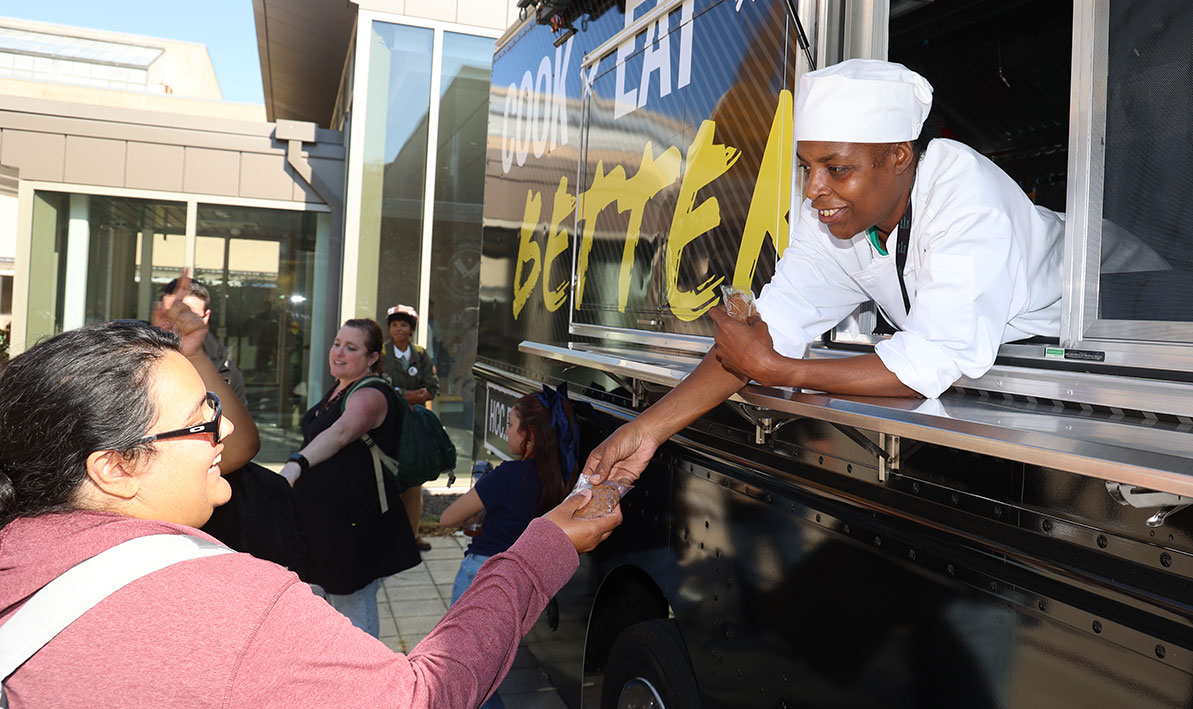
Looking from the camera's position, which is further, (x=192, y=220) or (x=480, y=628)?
(x=192, y=220)

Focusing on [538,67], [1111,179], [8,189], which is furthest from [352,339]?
[8,189]

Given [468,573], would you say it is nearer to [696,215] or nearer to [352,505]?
[352,505]

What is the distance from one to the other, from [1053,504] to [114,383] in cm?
146

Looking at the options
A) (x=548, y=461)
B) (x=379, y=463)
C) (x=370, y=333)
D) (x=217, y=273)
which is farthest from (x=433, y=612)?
(x=217, y=273)

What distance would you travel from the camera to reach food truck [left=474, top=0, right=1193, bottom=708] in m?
1.36

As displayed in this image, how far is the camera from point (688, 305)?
269cm

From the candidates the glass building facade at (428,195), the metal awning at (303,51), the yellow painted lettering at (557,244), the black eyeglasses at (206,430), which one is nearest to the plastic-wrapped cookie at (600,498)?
the black eyeglasses at (206,430)

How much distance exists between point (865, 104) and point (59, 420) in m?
1.54

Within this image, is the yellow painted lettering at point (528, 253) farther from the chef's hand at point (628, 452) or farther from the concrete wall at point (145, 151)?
the concrete wall at point (145, 151)

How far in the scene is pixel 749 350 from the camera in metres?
1.88

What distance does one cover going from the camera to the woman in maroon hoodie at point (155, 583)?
1.09 m

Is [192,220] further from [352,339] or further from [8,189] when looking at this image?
[352,339]

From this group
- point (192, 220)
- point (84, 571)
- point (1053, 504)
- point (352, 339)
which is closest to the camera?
point (84, 571)

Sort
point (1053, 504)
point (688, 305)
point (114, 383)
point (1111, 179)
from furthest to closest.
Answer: point (688, 305), point (1111, 179), point (1053, 504), point (114, 383)
